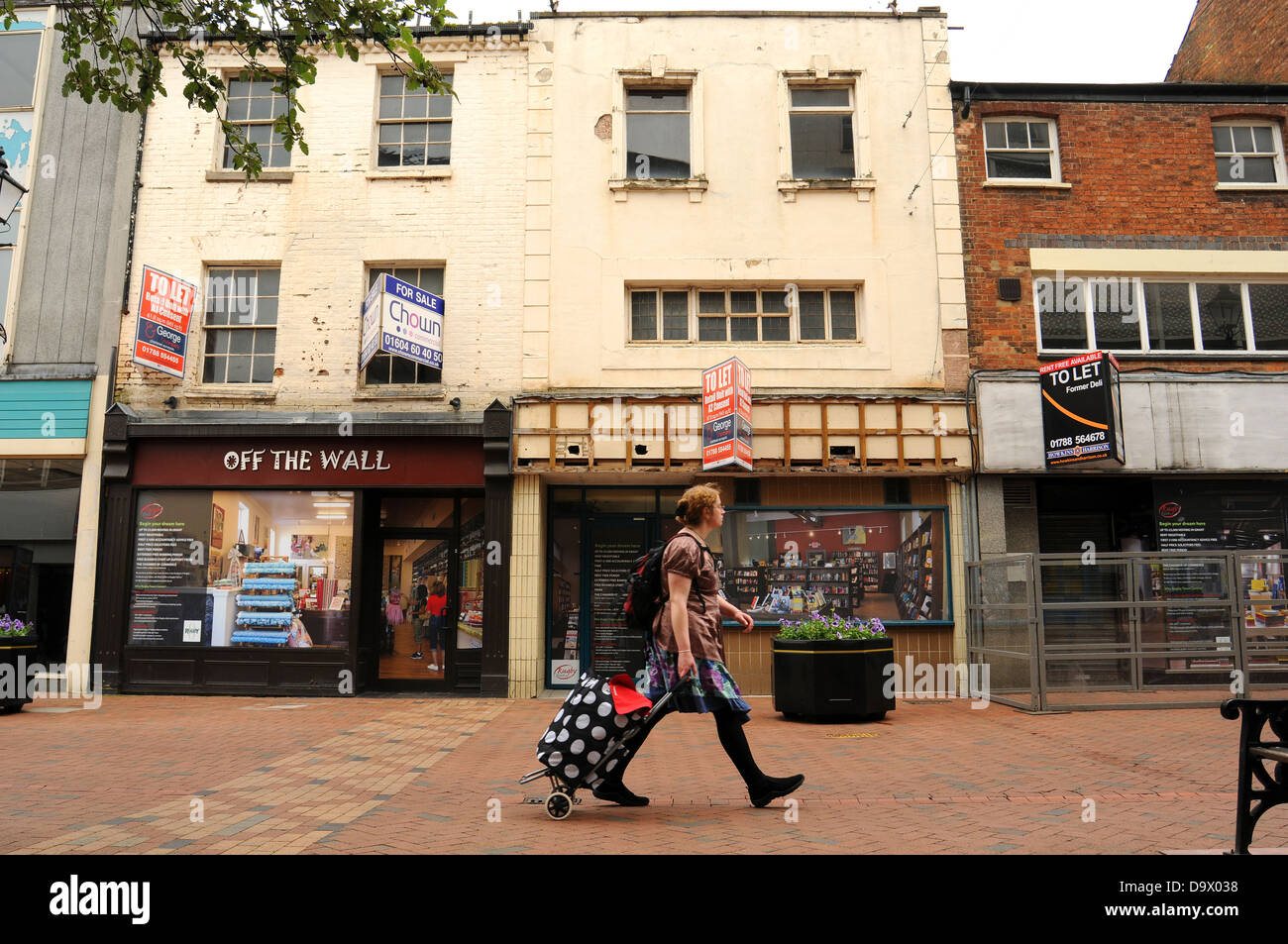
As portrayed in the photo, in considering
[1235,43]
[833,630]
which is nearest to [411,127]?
[833,630]

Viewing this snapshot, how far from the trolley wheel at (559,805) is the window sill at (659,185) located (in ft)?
33.8

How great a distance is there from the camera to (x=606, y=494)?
44.7 feet

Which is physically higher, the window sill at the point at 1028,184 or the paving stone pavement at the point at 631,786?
the window sill at the point at 1028,184

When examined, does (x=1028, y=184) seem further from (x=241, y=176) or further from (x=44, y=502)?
(x=44, y=502)

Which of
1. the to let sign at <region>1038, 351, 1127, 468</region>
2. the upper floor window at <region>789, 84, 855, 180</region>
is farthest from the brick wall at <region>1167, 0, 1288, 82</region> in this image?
the upper floor window at <region>789, 84, 855, 180</region>

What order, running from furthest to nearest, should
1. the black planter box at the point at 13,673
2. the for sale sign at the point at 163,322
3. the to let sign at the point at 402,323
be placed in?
1. the for sale sign at the point at 163,322
2. the to let sign at the point at 402,323
3. the black planter box at the point at 13,673

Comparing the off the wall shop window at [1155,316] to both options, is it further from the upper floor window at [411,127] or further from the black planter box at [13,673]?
the black planter box at [13,673]

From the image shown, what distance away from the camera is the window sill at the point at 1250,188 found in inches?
539

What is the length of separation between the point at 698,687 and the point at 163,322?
10746 millimetres

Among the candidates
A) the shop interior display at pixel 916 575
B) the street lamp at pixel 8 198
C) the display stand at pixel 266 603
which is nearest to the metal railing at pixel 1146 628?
the shop interior display at pixel 916 575

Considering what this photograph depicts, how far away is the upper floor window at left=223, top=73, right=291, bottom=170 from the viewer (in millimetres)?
14086

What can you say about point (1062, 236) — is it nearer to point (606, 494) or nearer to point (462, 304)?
point (606, 494)

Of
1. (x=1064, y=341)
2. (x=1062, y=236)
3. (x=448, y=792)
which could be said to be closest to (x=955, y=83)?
(x=1062, y=236)

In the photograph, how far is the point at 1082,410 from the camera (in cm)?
1234
